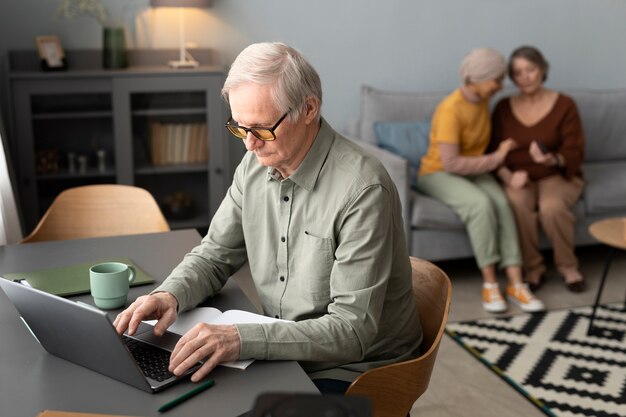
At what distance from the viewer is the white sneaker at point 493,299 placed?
141 inches

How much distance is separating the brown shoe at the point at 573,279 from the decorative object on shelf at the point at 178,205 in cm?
187

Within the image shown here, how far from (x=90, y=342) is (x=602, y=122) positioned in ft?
12.4

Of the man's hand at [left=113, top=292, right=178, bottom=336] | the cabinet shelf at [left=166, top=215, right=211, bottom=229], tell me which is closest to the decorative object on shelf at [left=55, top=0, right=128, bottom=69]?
the cabinet shelf at [left=166, top=215, right=211, bottom=229]

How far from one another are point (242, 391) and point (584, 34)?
4.08 metres

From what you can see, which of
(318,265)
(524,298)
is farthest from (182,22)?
(318,265)

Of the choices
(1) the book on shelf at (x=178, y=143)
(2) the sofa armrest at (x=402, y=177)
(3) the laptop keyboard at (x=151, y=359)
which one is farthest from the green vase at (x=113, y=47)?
(3) the laptop keyboard at (x=151, y=359)

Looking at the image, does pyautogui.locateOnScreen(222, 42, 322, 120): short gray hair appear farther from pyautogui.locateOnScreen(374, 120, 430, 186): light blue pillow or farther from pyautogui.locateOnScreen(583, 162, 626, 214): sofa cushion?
pyautogui.locateOnScreen(583, 162, 626, 214): sofa cushion

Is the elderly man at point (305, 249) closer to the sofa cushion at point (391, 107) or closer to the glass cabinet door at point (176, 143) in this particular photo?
the glass cabinet door at point (176, 143)

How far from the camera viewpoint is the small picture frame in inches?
154

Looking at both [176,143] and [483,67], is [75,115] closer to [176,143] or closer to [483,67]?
[176,143]

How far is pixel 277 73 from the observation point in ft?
5.40

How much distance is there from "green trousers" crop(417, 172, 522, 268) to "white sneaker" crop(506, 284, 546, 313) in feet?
0.38

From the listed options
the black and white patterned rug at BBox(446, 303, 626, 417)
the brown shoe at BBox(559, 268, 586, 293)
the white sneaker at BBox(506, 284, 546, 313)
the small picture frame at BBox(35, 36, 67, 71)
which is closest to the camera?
the black and white patterned rug at BBox(446, 303, 626, 417)

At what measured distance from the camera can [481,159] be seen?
12.5ft
